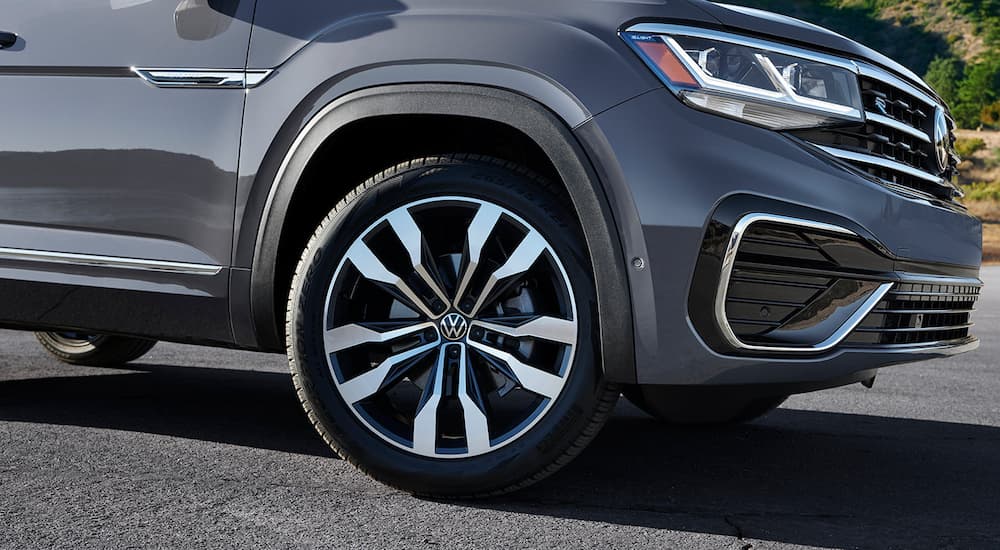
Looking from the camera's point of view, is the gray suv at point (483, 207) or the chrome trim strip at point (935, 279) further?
the chrome trim strip at point (935, 279)

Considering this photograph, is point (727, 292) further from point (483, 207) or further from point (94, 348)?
point (94, 348)

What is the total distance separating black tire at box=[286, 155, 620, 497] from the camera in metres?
2.73

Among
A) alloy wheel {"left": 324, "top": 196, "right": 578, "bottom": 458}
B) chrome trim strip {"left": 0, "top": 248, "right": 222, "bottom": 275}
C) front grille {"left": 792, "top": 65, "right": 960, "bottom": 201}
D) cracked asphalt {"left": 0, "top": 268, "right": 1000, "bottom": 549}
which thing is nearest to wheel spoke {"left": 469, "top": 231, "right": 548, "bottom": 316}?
alloy wheel {"left": 324, "top": 196, "right": 578, "bottom": 458}

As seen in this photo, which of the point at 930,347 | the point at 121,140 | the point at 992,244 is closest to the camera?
the point at 930,347

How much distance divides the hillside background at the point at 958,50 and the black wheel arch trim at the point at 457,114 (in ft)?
237

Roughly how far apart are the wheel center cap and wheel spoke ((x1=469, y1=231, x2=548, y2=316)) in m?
0.10

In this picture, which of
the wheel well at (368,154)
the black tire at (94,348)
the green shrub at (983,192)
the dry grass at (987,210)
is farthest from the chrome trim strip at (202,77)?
the green shrub at (983,192)

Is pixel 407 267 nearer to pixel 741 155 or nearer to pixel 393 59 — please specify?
pixel 393 59

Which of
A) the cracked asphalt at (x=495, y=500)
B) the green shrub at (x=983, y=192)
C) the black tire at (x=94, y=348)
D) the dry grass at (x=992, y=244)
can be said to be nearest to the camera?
the cracked asphalt at (x=495, y=500)

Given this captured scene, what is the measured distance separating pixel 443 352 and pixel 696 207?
2.61 feet

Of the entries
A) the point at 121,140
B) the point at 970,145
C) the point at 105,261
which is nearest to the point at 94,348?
the point at 105,261

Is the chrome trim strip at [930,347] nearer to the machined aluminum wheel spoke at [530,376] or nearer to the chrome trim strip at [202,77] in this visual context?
the machined aluminum wheel spoke at [530,376]

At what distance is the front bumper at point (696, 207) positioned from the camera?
102 inches

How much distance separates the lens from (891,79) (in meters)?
3.01
